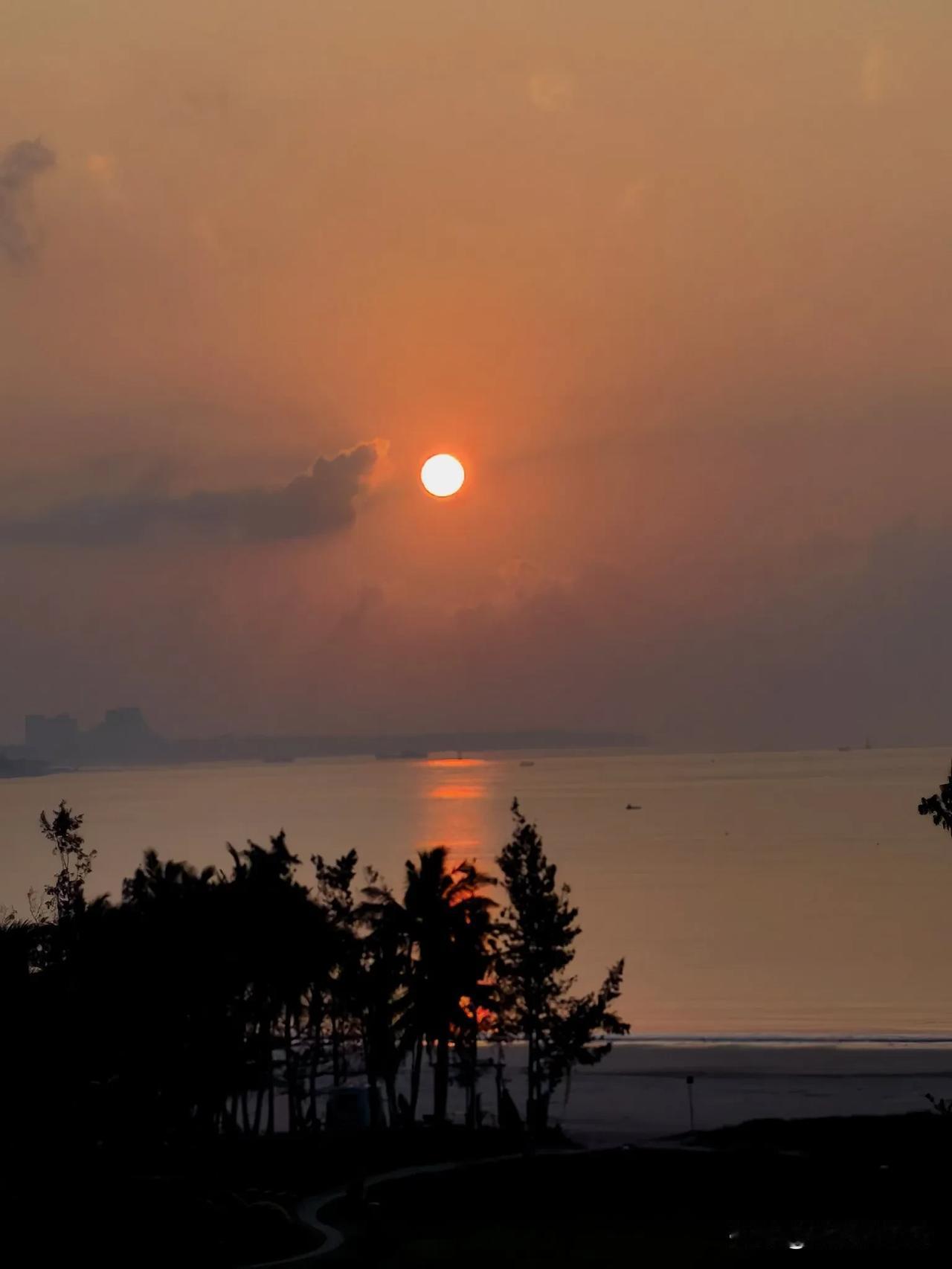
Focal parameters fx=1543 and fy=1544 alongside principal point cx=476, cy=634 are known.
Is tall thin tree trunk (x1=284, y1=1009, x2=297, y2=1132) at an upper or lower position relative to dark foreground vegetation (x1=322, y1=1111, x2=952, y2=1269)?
upper

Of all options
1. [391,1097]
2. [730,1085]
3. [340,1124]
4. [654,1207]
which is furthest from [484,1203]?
[730,1085]

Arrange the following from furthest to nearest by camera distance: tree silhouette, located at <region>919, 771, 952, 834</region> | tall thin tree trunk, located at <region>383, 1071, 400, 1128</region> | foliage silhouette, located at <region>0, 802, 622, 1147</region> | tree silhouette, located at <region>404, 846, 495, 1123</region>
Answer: tall thin tree trunk, located at <region>383, 1071, 400, 1128</region> < tree silhouette, located at <region>404, 846, 495, 1123</region> < foliage silhouette, located at <region>0, 802, 622, 1147</region> < tree silhouette, located at <region>919, 771, 952, 834</region>

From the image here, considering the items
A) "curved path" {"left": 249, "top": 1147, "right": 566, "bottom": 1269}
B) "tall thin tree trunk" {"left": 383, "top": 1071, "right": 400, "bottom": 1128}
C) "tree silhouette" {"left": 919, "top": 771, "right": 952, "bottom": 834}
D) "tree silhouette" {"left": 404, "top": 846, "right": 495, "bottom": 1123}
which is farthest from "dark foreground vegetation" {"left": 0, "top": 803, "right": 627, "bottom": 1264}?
"tree silhouette" {"left": 919, "top": 771, "right": 952, "bottom": 834}

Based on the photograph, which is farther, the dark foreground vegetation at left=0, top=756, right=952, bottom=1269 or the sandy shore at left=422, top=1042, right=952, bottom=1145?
the sandy shore at left=422, top=1042, right=952, bottom=1145

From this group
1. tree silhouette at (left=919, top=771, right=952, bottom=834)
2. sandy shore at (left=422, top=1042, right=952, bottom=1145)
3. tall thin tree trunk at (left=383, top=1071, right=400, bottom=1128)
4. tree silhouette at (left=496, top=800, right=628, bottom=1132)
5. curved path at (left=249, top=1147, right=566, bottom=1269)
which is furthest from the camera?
sandy shore at (left=422, top=1042, right=952, bottom=1145)

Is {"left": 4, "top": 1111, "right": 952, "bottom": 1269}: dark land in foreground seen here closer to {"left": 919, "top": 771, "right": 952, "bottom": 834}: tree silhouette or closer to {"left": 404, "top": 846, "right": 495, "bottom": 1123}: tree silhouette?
{"left": 919, "top": 771, "right": 952, "bottom": 834}: tree silhouette

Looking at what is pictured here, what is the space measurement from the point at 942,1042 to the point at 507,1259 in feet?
208

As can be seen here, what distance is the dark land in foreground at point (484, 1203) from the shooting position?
30.0m

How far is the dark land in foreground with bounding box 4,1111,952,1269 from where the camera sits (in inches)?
1182

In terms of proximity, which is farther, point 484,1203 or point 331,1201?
point 484,1203

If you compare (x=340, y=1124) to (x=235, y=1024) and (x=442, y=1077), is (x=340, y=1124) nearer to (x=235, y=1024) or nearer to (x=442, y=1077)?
(x=442, y=1077)

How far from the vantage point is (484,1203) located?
124 feet

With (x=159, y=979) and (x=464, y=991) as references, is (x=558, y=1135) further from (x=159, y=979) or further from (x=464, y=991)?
(x=159, y=979)

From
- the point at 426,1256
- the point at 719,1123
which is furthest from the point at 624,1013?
the point at 426,1256
